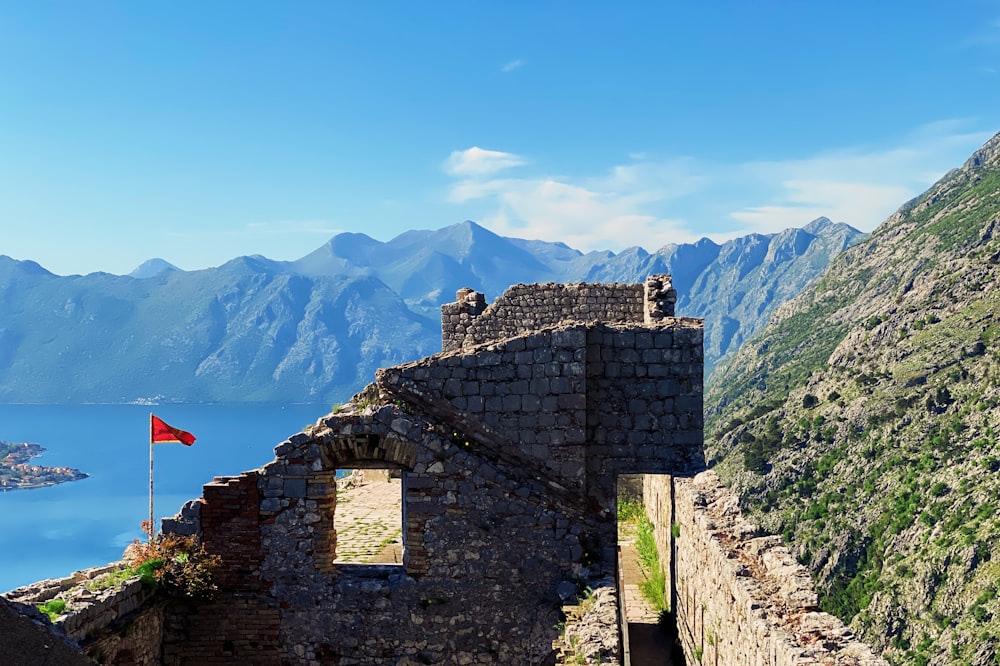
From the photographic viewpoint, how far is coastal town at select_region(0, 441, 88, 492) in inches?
3964

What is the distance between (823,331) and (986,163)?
3039 centimetres

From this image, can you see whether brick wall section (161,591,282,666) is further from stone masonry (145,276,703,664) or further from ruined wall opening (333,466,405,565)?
ruined wall opening (333,466,405,565)

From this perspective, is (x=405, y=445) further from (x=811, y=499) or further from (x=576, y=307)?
(x=811, y=499)

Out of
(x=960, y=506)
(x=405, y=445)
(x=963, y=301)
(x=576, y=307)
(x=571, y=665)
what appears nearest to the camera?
(x=571, y=665)

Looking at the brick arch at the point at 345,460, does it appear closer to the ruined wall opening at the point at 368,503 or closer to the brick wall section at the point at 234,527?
the ruined wall opening at the point at 368,503

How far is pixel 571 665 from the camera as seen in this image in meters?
8.20

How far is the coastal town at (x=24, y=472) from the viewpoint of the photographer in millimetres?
100688

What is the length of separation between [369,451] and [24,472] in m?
114

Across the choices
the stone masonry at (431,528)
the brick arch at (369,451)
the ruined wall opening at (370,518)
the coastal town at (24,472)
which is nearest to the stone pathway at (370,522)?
the ruined wall opening at (370,518)

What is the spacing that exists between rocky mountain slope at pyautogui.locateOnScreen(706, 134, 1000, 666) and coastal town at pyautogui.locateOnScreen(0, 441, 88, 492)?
83.4 metres

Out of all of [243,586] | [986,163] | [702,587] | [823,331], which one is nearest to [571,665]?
[702,587]

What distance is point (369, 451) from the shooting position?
988cm

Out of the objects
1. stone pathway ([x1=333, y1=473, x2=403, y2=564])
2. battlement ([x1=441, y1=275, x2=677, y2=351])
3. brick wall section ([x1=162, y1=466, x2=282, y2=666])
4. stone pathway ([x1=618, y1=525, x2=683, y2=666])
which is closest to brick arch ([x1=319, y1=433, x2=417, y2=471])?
brick wall section ([x1=162, y1=466, x2=282, y2=666])

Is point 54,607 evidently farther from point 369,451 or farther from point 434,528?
point 434,528
